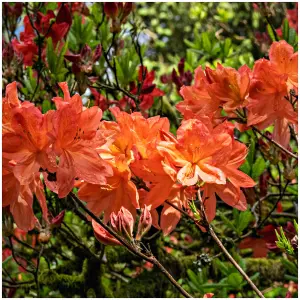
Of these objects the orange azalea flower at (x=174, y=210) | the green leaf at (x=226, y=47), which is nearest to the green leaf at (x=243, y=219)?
the orange azalea flower at (x=174, y=210)

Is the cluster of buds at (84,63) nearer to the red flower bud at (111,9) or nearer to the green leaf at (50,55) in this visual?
the green leaf at (50,55)

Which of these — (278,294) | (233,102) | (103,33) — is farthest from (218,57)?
(233,102)

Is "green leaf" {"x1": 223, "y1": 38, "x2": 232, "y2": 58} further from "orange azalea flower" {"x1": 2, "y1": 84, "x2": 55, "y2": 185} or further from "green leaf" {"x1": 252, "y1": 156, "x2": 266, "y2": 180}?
"orange azalea flower" {"x1": 2, "y1": 84, "x2": 55, "y2": 185}

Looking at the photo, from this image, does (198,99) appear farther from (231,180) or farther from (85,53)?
(85,53)

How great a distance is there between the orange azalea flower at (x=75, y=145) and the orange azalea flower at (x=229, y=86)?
42 cm

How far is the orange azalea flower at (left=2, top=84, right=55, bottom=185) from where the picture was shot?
3.47 feet

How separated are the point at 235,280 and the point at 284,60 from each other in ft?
2.09

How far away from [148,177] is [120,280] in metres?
1.03

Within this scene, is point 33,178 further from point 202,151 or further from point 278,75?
point 278,75

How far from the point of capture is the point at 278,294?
218cm

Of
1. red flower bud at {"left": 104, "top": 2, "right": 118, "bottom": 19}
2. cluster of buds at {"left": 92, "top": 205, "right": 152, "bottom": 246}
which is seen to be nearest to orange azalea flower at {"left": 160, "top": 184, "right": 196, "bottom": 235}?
cluster of buds at {"left": 92, "top": 205, "right": 152, "bottom": 246}

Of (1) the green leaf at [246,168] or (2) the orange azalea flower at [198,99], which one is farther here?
(1) the green leaf at [246,168]

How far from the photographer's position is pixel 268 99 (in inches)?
57.5

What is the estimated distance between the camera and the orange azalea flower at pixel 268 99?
144 centimetres
